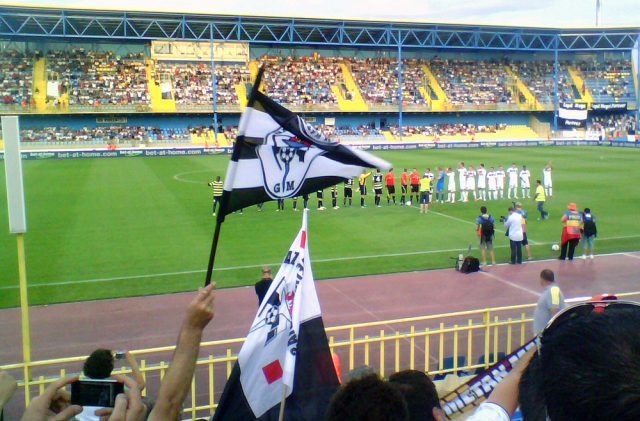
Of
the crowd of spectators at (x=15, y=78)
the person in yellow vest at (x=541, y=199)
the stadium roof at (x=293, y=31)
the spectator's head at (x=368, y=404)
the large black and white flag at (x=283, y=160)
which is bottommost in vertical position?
the person in yellow vest at (x=541, y=199)

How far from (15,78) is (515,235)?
52650 millimetres

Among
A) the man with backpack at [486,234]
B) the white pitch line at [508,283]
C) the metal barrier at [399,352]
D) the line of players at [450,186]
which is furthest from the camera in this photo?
the line of players at [450,186]

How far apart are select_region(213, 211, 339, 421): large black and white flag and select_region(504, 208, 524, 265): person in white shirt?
43.0 ft

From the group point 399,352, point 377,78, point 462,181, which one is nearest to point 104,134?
point 377,78

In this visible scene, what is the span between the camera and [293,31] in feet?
194

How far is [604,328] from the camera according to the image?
4.87 feet

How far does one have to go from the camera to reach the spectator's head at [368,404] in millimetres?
2318

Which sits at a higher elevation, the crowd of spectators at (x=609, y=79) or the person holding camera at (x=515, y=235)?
the crowd of spectators at (x=609, y=79)

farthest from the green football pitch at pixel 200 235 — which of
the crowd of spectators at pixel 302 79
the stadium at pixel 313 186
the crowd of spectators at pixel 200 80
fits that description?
the crowd of spectators at pixel 302 79

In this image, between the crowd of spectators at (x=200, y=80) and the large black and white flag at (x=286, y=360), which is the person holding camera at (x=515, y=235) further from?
the crowd of spectators at (x=200, y=80)

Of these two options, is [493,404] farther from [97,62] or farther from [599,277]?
[97,62]

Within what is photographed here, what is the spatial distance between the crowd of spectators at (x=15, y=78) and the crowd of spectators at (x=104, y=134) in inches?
110

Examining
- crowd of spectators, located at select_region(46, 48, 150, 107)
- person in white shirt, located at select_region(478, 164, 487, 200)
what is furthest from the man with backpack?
crowd of spectators, located at select_region(46, 48, 150, 107)

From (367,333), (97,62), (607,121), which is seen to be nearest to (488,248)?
(367,333)
